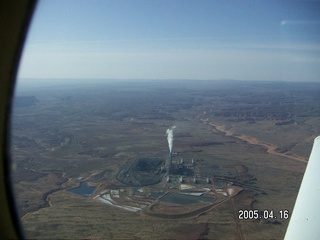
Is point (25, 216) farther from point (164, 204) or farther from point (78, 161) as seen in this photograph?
point (78, 161)

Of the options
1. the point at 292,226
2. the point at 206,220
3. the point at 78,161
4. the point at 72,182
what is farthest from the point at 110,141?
the point at 292,226

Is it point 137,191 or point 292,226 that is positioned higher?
point 292,226

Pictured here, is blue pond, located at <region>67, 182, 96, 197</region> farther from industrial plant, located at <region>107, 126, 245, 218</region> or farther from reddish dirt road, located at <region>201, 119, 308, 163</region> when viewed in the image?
reddish dirt road, located at <region>201, 119, 308, 163</region>

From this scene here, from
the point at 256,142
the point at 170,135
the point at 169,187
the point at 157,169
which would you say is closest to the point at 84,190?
the point at 169,187

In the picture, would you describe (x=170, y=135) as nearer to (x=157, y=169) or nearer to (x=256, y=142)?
(x=256, y=142)

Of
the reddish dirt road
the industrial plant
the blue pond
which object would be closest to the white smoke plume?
the reddish dirt road

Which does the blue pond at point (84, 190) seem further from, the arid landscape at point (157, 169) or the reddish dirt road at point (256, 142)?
the reddish dirt road at point (256, 142)

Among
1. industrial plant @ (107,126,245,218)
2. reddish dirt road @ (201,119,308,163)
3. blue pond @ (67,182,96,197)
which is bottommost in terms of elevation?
blue pond @ (67,182,96,197)
